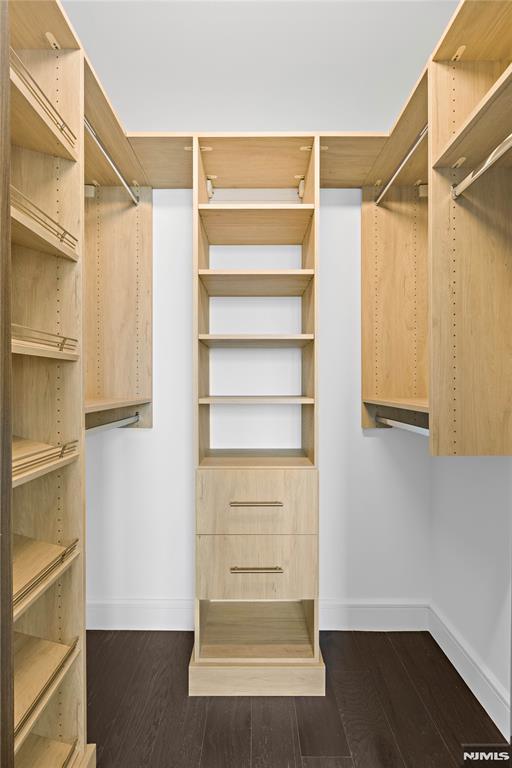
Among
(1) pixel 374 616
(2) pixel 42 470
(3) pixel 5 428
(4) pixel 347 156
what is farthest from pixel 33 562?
(4) pixel 347 156

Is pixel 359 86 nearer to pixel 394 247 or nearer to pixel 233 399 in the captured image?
pixel 394 247

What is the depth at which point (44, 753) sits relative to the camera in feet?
4.50

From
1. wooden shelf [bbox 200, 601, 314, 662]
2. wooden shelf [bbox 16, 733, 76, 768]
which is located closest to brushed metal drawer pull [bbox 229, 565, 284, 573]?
wooden shelf [bbox 200, 601, 314, 662]

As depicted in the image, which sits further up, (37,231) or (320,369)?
(37,231)

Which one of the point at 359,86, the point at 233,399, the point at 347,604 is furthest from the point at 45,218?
the point at 347,604

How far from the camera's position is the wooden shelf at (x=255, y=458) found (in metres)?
1.98

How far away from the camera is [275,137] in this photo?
6.25ft

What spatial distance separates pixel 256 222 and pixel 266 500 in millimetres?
1130

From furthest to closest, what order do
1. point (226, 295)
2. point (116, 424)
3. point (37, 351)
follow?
point (226, 295), point (116, 424), point (37, 351)

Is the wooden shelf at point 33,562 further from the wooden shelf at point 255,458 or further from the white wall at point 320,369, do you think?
the white wall at point 320,369

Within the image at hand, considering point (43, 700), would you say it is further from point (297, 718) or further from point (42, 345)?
point (297, 718)

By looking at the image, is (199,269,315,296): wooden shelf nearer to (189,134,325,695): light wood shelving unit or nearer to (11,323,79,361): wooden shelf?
(189,134,325,695): light wood shelving unit

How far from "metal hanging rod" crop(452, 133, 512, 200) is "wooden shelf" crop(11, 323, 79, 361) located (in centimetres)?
118

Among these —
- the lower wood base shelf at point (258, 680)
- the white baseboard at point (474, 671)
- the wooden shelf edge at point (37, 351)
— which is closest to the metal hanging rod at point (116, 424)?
the wooden shelf edge at point (37, 351)
